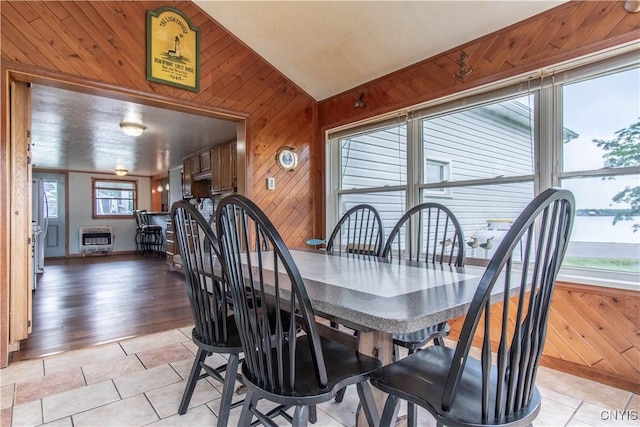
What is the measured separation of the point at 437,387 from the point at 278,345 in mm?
516

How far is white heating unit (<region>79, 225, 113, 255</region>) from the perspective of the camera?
8.58 metres

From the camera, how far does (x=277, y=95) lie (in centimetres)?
366

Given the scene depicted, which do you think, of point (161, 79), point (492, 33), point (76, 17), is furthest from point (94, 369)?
point (492, 33)

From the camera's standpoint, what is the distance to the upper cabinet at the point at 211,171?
16.6ft

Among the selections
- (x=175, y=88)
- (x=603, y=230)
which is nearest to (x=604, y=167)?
(x=603, y=230)

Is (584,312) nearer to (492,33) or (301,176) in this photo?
(492,33)

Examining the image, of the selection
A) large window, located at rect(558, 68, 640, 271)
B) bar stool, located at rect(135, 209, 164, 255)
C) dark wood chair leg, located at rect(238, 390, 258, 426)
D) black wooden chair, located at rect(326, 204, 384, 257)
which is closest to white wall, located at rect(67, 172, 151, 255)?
bar stool, located at rect(135, 209, 164, 255)

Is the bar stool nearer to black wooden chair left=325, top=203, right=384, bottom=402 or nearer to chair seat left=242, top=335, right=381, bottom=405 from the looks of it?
black wooden chair left=325, top=203, right=384, bottom=402

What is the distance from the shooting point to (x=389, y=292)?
1198 mm

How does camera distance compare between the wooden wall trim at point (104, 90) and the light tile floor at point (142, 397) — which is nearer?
the light tile floor at point (142, 397)

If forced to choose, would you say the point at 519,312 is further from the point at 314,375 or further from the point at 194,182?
the point at 194,182

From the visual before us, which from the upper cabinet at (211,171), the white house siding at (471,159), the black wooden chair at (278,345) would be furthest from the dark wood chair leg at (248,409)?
the upper cabinet at (211,171)

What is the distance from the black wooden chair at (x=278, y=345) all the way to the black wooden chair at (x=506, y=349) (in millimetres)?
157

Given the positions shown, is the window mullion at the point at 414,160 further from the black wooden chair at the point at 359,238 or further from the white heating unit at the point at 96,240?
the white heating unit at the point at 96,240
